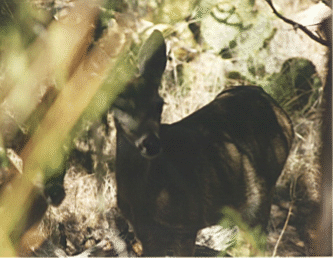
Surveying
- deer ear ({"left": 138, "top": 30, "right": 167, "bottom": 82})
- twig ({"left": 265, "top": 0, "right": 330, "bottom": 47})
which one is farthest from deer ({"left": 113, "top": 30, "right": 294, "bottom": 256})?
twig ({"left": 265, "top": 0, "right": 330, "bottom": 47})

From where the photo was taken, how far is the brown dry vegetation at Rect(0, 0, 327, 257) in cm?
160

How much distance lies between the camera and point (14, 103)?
163 centimetres

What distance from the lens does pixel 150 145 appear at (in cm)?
140

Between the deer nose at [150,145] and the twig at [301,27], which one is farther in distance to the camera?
the twig at [301,27]

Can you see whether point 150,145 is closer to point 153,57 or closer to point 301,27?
point 153,57

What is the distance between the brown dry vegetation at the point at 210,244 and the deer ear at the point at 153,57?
0.06m

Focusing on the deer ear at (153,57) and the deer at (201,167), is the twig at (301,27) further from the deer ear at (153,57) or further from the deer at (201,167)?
the deer ear at (153,57)

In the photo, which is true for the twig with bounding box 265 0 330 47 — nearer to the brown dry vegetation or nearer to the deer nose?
A: the brown dry vegetation

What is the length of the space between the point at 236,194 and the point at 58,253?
983mm

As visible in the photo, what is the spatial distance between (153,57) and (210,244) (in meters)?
1.01

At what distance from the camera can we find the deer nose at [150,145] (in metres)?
1.39

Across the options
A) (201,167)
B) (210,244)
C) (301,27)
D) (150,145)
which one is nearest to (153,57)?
(150,145)

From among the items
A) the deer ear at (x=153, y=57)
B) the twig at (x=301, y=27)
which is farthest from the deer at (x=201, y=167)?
the twig at (x=301, y=27)

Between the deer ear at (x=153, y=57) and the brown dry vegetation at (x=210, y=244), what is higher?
the deer ear at (x=153, y=57)
